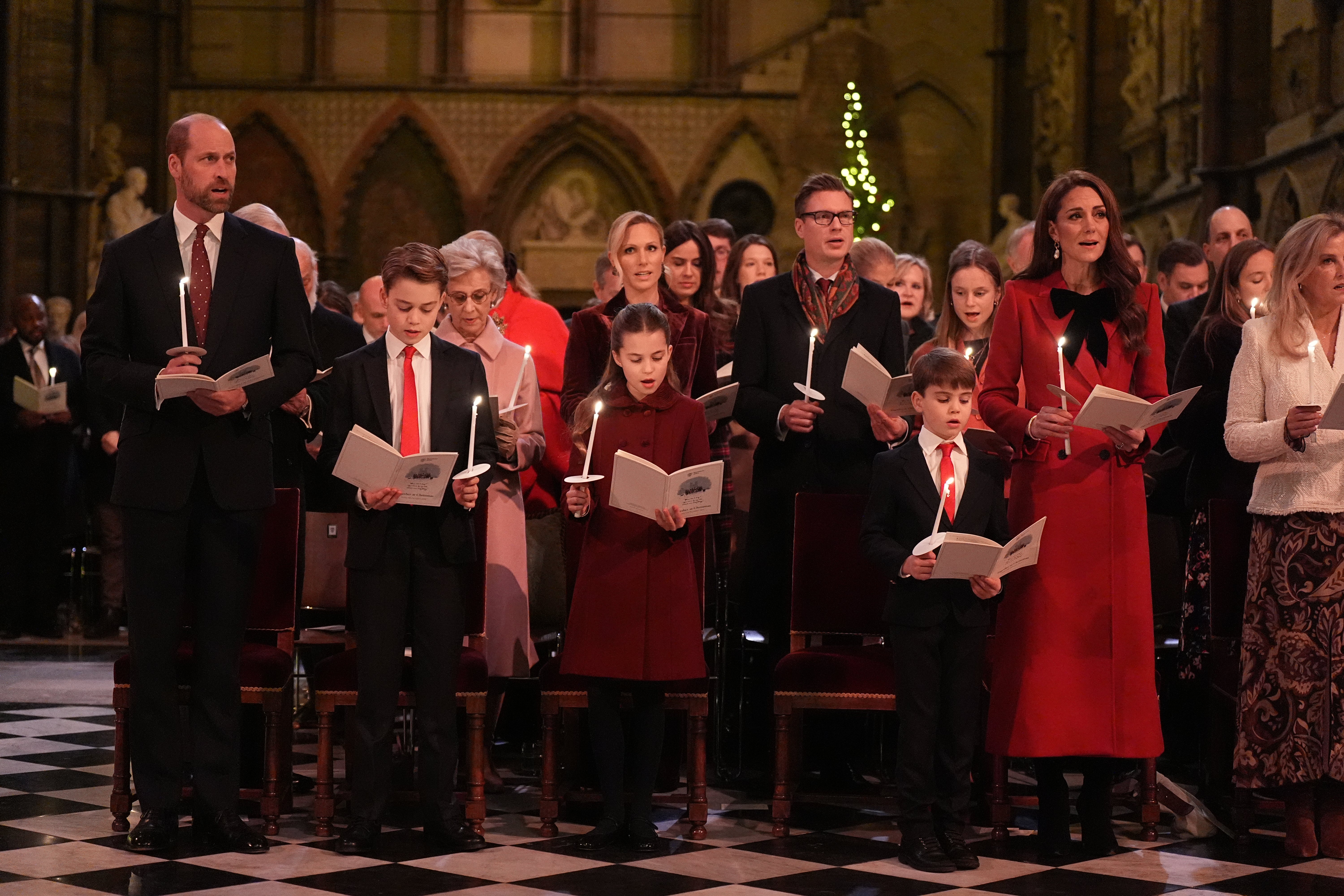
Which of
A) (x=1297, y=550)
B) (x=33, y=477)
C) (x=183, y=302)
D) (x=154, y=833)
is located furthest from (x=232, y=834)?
(x=33, y=477)

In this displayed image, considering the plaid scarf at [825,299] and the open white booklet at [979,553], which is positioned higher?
the plaid scarf at [825,299]

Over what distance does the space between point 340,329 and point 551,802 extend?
1.98 meters

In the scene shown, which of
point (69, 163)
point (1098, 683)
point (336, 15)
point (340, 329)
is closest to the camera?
point (1098, 683)

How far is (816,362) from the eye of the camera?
5.09 m

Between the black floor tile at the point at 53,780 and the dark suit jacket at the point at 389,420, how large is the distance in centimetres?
141

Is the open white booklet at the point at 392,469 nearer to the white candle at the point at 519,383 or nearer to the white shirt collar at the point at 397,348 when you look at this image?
the white shirt collar at the point at 397,348

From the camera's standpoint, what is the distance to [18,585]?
352 inches

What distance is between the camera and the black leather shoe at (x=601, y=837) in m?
4.25

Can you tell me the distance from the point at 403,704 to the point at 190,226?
1408mm

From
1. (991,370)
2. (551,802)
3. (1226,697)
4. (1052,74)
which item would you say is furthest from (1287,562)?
(1052,74)

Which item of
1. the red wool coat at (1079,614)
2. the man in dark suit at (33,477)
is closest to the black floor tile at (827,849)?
the red wool coat at (1079,614)

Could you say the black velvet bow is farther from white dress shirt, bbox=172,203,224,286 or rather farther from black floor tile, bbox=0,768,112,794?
black floor tile, bbox=0,768,112,794

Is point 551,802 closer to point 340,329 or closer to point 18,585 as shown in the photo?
point 340,329

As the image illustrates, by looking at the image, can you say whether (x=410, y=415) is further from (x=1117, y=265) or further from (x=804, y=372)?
(x=1117, y=265)
